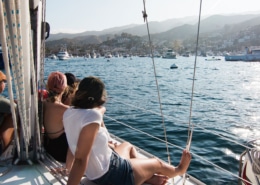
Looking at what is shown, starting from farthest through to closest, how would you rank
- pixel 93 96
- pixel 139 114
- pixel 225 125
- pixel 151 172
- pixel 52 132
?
pixel 139 114 < pixel 225 125 < pixel 52 132 < pixel 151 172 < pixel 93 96

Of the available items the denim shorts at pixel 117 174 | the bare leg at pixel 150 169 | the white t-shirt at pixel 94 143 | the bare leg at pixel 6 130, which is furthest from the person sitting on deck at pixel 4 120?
the bare leg at pixel 150 169

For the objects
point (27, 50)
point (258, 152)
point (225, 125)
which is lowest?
point (225, 125)

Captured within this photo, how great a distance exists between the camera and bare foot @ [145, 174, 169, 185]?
2584 mm

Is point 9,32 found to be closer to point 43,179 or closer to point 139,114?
point 43,179

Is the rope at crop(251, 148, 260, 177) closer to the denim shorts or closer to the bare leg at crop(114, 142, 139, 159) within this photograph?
the bare leg at crop(114, 142, 139, 159)

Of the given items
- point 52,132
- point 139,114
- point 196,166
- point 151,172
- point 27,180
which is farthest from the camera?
point 139,114

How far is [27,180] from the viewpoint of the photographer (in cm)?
267

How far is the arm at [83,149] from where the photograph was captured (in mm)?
1978

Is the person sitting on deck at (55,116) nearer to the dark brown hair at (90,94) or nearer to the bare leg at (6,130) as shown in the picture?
the bare leg at (6,130)

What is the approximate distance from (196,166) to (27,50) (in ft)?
15.0

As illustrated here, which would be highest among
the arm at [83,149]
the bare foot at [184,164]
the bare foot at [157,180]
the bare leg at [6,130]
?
the arm at [83,149]

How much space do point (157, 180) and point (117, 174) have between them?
1.75ft

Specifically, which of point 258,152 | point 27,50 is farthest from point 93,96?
point 258,152

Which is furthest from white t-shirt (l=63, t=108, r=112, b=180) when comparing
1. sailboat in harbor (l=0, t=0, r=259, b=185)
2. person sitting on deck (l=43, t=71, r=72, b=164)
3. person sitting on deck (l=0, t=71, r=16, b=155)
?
person sitting on deck (l=0, t=71, r=16, b=155)
